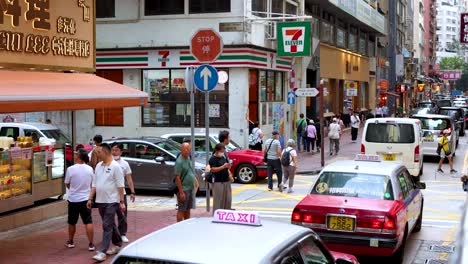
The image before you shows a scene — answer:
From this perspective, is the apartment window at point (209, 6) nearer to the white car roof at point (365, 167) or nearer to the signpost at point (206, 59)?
the signpost at point (206, 59)

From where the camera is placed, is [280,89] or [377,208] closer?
[377,208]

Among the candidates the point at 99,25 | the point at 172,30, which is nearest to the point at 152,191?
the point at 172,30

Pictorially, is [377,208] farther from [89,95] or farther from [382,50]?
[382,50]

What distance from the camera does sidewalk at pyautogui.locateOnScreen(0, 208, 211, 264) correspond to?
915cm

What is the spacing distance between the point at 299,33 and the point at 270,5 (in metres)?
2.96

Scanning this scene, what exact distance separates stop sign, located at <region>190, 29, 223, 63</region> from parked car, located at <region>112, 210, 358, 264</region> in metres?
8.12

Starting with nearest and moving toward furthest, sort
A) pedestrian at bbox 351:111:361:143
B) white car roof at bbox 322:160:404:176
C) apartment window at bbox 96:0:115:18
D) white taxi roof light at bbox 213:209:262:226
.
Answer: white taxi roof light at bbox 213:209:262:226 → white car roof at bbox 322:160:404:176 → apartment window at bbox 96:0:115:18 → pedestrian at bbox 351:111:361:143

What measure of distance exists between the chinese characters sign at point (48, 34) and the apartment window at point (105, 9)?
46.5 feet

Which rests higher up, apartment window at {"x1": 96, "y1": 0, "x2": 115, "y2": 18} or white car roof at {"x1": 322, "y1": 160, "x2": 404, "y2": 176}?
apartment window at {"x1": 96, "y1": 0, "x2": 115, "y2": 18}

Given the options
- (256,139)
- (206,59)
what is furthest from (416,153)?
(206,59)

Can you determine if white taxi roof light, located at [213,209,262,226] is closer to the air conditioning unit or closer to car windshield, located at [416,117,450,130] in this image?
car windshield, located at [416,117,450,130]

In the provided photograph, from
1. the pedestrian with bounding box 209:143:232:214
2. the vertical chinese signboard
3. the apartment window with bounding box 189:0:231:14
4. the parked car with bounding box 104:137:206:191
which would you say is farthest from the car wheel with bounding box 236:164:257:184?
the vertical chinese signboard

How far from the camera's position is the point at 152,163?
16266 mm

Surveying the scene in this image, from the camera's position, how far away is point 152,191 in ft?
56.1
